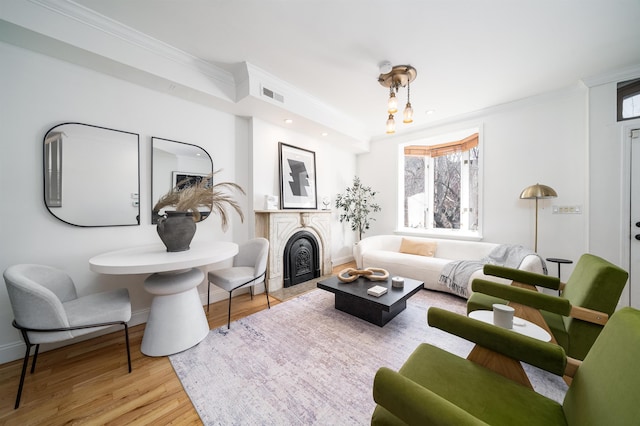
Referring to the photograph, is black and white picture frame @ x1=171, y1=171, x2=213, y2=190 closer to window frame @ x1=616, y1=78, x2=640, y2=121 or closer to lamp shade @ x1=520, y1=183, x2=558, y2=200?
lamp shade @ x1=520, y1=183, x2=558, y2=200

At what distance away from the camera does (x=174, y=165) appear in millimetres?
2533

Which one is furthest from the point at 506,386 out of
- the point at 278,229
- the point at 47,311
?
the point at 278,229

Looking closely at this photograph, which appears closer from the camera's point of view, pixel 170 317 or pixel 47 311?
pixel 47 311

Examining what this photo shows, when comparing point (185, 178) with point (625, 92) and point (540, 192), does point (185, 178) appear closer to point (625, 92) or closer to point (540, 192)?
point (540, 192)

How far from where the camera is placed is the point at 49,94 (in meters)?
1.90

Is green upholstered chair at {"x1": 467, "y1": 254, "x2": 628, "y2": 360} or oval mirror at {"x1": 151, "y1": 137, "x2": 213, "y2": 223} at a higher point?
oval mirror at {"x1": 151, "y1": 137, "x2": 213, "y2": 223}

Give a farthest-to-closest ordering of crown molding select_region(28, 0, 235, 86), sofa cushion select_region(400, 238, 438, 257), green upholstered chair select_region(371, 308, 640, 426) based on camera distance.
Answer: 1. sofa cushion select_region(400, 238, 438, 257)
2. crown molding select_region(28, 0, 235, 86)
3. green upholstered chair select_region(371, 308, 640, 426)

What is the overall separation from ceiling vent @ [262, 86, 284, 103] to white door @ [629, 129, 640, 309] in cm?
408

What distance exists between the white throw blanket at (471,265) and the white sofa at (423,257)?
4cm

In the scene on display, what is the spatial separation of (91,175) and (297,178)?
243 cm

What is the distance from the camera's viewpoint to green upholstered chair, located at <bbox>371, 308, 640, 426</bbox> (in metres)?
0.65

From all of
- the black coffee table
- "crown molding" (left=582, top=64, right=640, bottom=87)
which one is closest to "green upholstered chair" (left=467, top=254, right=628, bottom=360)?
the black coffee table

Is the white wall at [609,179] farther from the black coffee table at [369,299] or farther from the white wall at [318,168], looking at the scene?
the white wall at [318,168]

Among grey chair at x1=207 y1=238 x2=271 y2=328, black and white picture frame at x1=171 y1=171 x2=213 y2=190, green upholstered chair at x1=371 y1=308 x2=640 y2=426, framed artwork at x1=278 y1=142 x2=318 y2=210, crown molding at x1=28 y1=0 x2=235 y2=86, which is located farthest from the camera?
framed artwork at x1=278 y1=142 x2=318 y2=210
